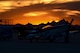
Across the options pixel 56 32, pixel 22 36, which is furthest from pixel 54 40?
pixel 22 36

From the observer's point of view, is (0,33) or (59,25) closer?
(59,25)

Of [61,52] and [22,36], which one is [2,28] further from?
[61,52]

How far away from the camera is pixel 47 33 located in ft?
148

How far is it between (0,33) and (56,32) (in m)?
8.83

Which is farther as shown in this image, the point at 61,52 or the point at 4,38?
the point at 4,38

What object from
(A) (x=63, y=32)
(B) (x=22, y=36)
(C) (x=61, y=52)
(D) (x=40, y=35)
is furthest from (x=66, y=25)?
(C) (x=61, y=52)

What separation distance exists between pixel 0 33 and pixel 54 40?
27.7 feet

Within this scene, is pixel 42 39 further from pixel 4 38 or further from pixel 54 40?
pixel 4 38

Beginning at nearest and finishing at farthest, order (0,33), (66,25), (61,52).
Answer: (61,52) < (66,25) < (0,33)

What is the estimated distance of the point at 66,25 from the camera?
4294cm

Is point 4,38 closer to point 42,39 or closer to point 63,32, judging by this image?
point 42,39

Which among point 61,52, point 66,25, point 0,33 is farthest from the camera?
point 0,33

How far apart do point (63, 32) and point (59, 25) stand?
161 centimetres

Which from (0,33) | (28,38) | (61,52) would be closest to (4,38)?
(0,33)
